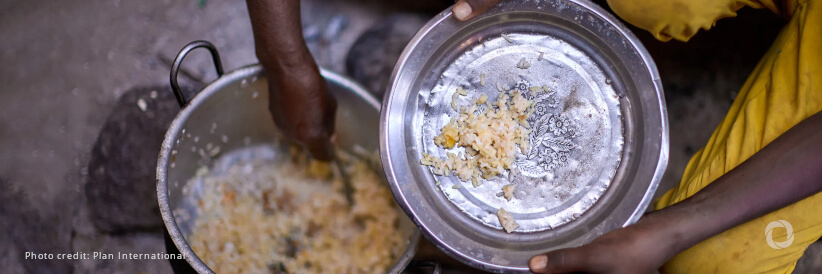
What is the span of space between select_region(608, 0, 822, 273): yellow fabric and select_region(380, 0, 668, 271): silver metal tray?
197 millimetres

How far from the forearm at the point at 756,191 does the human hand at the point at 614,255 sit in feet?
0.09

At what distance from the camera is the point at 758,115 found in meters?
1.31

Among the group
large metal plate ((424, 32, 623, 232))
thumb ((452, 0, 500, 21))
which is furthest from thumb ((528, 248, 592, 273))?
thumb ((452, 0, 500, 21))

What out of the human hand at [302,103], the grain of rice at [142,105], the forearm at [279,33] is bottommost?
the grain of rice at [142,105]

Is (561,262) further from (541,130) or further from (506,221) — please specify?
(541,130)

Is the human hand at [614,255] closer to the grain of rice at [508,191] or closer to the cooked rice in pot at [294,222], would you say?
the grain of rice at [508,191]

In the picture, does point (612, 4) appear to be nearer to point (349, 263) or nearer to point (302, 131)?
point (302, 131)

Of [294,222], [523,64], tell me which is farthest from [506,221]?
[294,222]

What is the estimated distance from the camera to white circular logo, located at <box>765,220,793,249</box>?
1.26 metres

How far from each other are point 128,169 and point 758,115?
6.02 ft

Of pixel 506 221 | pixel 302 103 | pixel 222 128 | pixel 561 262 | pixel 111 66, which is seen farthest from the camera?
pixel 111 66

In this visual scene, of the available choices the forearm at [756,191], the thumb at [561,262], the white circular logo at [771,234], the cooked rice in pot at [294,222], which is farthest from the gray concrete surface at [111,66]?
the thumb at [561,262]

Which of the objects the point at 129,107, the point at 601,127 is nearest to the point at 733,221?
the point at 601,127

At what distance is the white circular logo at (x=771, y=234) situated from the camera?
49.6 inches
